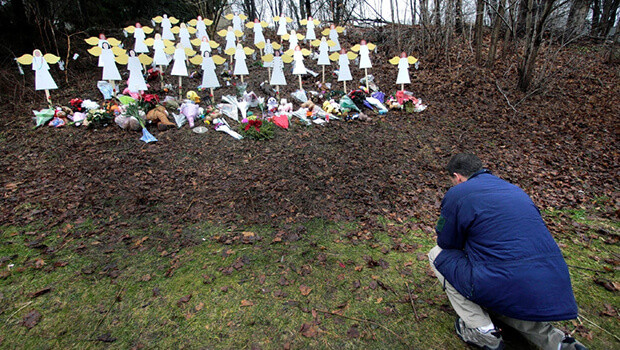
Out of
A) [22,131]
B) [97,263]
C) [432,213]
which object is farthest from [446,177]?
[22,131]

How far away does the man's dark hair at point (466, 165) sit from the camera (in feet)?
7.16

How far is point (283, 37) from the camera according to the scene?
9.15 meters

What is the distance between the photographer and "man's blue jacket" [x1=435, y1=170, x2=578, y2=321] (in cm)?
181

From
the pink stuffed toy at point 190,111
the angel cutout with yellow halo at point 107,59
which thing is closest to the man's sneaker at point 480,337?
the pink stuffed toy at point 190,111

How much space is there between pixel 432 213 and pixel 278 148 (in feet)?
9.30

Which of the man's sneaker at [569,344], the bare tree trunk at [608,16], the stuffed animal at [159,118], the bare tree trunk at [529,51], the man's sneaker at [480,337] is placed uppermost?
the bare tree trunk at [608,16]

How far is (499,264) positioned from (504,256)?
59mm

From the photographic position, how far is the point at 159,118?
580 centimetres

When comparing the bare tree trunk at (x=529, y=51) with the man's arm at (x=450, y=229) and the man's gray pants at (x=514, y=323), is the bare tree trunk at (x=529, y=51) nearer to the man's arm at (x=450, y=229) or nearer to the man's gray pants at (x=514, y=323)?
the man's arm at (x=450, y=229)

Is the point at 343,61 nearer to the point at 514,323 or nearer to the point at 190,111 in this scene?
the point at 190,111

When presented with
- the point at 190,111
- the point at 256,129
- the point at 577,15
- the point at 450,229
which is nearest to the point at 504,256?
the point at 450,229

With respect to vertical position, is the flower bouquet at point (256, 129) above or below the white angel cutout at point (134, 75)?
below

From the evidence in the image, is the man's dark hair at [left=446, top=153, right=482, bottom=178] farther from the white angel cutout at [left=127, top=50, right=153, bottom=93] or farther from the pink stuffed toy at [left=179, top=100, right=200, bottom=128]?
the white angel cutout at [left=127, top=50, right=153, bottom=93]

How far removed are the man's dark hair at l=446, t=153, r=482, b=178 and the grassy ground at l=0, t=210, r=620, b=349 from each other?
1190 mm
